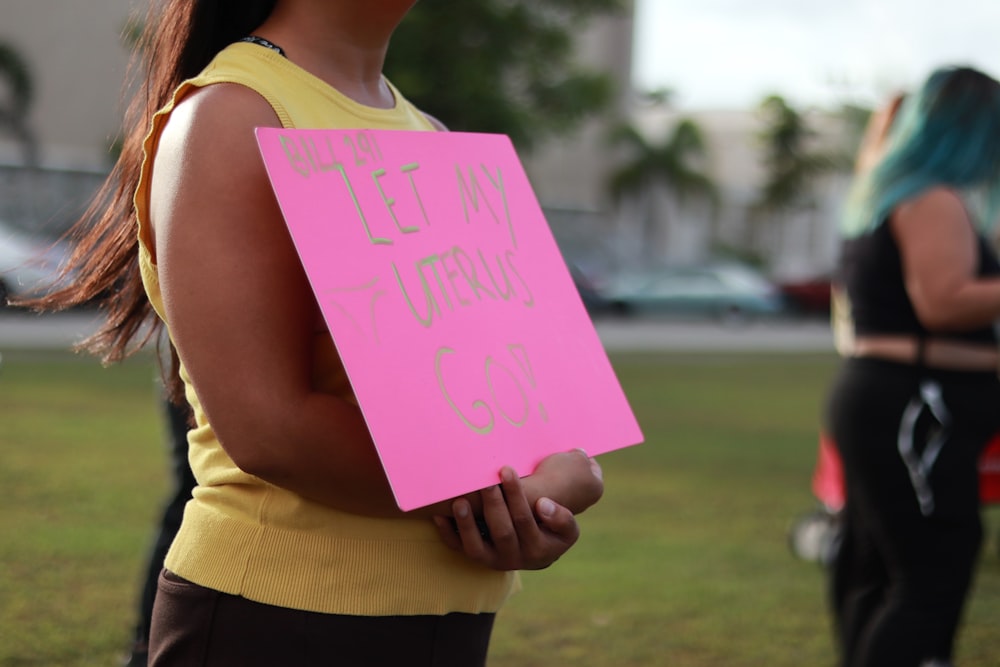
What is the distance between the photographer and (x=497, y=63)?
26719mm

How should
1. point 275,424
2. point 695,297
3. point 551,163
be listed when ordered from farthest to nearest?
point 551,163 < point 695,297 < point 275,424

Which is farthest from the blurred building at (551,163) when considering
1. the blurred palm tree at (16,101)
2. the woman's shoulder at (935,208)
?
the woman's shoulder at (935,208)

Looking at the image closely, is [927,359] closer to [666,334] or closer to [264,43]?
[264,43]

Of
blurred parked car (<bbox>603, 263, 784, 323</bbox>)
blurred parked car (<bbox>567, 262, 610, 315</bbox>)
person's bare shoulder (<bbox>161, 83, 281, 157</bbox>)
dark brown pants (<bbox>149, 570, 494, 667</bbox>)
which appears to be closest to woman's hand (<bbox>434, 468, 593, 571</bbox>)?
dark brown pants (<bbox>149, 570, 494, 667</bbox>)

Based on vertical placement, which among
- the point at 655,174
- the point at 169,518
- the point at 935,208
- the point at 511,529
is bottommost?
the point at 655,174

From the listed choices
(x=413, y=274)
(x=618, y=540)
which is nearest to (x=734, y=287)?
(x=618, y=540)

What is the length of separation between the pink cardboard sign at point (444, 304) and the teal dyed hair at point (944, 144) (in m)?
1.59

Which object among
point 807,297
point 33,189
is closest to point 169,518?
point 33,189

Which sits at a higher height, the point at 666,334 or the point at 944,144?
the point at 944,144

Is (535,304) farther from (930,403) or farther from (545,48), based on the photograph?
(545,48)

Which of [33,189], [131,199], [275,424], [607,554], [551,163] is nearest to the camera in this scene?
[275,424]

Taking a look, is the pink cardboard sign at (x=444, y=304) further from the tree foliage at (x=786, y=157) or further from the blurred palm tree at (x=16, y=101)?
the tree foliage at (x=786, y=157)

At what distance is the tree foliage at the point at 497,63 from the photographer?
2586 cm

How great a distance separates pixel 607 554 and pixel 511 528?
4344 mm
